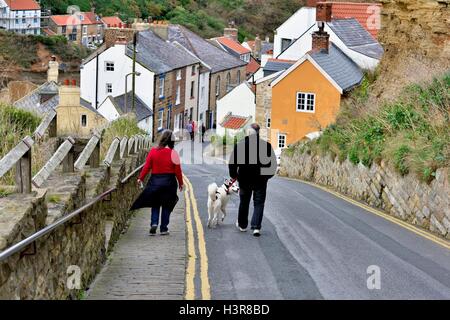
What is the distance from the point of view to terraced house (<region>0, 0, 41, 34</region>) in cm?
8850

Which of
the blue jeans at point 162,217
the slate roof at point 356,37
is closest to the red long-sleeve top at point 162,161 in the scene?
the blue jeans at point 162,217

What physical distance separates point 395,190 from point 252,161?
5.44 m

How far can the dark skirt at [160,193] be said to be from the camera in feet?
39.8

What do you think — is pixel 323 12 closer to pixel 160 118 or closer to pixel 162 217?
pixel 160 118

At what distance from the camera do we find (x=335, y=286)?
898cm

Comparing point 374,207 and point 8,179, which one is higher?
point 8,179

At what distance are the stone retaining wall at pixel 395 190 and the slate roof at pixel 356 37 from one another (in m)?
21.3

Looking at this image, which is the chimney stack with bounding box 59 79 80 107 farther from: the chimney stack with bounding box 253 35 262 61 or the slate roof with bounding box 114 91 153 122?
the chimney stack with bounding box 253 35 262 61

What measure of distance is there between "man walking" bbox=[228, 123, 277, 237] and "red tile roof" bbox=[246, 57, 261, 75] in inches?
2560

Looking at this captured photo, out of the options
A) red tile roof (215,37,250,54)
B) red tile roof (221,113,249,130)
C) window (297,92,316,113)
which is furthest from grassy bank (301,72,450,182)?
red tile roof (215,37,250,54)

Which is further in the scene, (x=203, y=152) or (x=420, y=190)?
(x=203, y=152)

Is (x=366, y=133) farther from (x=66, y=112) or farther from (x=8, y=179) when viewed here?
(x=8, y=179)

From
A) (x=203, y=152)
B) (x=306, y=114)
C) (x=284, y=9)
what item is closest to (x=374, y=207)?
(x=306, y=114)
